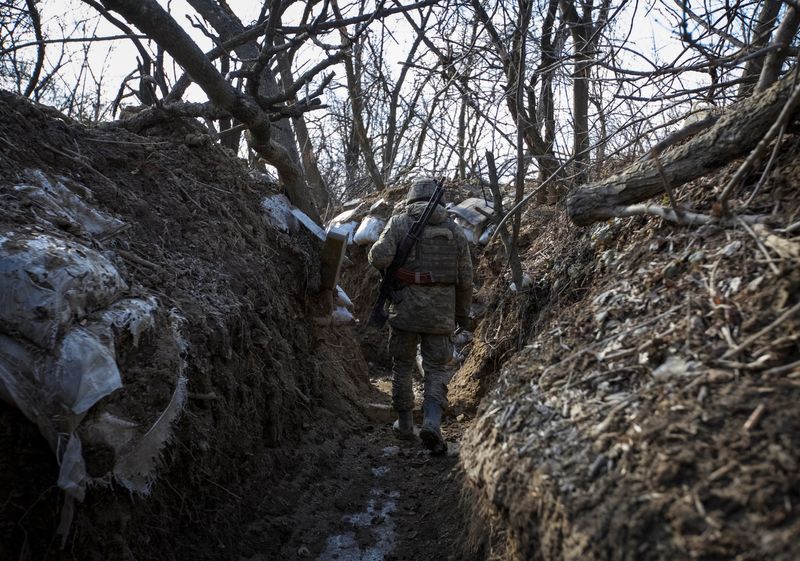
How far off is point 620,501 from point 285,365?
11.0ft

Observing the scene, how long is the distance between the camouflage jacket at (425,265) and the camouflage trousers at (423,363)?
149 millimetres

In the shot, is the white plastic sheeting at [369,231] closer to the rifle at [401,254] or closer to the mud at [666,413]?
the rifle at [401,254]

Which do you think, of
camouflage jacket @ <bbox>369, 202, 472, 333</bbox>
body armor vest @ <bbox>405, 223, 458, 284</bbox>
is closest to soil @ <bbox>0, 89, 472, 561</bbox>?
camouflage jacket @ <bbox>369, 202, 472, 333</bbox>

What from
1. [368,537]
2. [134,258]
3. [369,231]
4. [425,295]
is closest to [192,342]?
[134,258]

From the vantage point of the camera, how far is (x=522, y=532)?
2471 mm

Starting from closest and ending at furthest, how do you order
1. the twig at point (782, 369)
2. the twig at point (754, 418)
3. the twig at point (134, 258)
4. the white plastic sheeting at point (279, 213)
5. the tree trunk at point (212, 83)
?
1. the twig at point (754, 418)
2. the twig at point (782, 369)
3. the twig at point (134, 258)
4. the tree trunk at point (212, 83)
5. the white plastic sheeting at point (279, 213)

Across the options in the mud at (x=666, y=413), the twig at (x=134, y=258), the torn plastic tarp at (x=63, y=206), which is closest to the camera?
the mud at (x=666, y=413)

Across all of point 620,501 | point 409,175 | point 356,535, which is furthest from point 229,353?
point 409,175

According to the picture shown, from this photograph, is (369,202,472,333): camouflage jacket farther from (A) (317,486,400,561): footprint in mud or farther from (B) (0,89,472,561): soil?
(A) (317,486,400,561): footprint in mud

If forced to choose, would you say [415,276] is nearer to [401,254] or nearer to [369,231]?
[401,254]

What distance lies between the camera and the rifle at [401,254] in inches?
222

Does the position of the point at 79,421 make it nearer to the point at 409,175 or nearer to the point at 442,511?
the point at 442,511

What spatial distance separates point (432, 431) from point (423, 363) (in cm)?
75

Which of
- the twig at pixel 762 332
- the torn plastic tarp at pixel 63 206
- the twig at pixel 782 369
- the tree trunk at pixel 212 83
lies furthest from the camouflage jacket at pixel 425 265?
the twig at pixel 782 369
